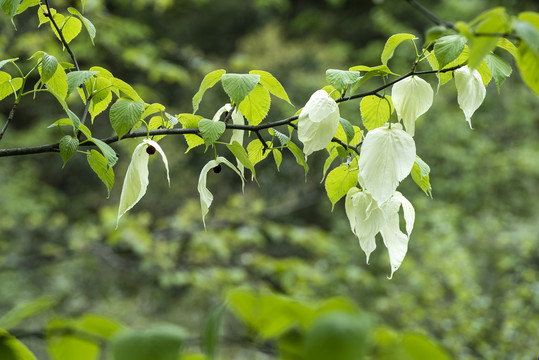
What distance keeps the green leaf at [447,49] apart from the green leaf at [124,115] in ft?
0.95

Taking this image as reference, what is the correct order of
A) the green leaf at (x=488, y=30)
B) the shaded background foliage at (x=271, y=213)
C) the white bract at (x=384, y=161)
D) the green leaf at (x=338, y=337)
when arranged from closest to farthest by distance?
the green leaf at (x=338, y=337), the green leaf at (x=488, y=30), the white bract at (x=384, y=161), the shaded background foliage at (x=271, y=213)

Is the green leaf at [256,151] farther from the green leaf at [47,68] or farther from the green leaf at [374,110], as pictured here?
the green leaf at [47,68]

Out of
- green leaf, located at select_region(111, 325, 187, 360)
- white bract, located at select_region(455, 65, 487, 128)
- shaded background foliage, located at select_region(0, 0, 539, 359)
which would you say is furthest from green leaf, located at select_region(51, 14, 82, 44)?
shaded background foliage, located at select_region(0, 0, 539, 359)

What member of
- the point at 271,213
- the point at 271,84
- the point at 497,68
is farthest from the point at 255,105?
the point at 271,213

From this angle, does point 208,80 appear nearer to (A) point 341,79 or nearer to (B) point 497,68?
(A) point 341,79

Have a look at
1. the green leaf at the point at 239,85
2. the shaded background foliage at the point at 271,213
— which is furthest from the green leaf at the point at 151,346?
the shaded background foliage at the point at 271,213

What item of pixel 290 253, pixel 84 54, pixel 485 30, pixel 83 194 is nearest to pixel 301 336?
pixel 485 30

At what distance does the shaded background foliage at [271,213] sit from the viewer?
2680 millimetres

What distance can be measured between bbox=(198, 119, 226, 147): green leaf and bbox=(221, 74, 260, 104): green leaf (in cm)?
3

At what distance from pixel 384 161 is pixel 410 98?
0.10 meters

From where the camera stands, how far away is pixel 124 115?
1.81 feet

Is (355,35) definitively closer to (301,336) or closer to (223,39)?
(223,39)

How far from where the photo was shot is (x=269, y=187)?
5.49 meters

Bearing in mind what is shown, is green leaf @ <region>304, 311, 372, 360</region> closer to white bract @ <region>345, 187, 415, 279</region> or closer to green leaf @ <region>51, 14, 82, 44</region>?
white bract @ <region>345, 187, 415, 279</region>
